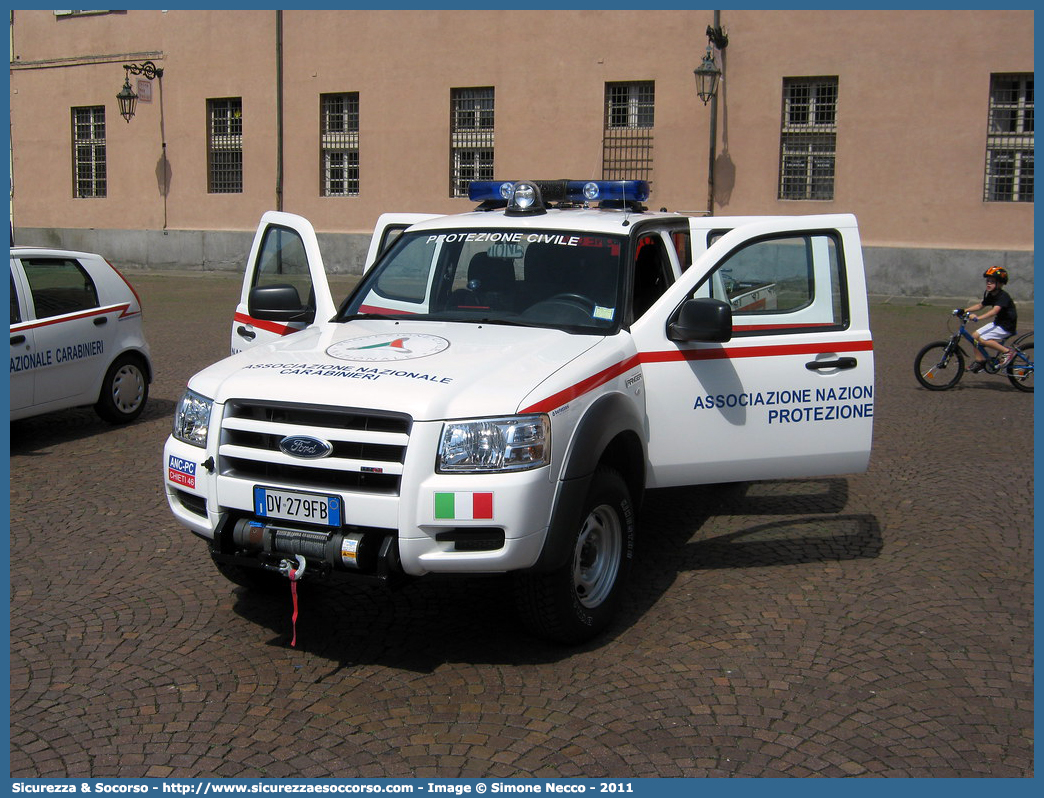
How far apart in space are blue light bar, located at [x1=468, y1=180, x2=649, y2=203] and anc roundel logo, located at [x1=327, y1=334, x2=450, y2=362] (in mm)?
1889

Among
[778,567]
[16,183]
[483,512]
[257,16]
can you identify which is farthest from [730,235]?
[16,183]

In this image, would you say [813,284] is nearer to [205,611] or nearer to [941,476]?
[941,476]

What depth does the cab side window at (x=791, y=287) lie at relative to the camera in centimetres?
595

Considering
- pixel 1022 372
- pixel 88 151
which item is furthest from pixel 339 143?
pixel 1022 372

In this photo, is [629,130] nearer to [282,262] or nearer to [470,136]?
[470,136]

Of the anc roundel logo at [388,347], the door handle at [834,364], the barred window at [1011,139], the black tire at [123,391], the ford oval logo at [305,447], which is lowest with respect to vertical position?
the black tire at [123,391]

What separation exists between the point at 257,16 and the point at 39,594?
2366cm

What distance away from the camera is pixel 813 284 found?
6.10 meters

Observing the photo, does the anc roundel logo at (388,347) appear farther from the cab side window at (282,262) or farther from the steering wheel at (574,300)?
the cab side window at (282,262)

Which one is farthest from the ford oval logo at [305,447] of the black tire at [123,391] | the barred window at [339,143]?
the barred window at [339,143]

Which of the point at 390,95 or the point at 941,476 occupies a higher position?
the point at 390,95

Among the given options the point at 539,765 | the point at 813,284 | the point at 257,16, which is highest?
the point at 257,16

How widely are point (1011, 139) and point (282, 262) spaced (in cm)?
1879

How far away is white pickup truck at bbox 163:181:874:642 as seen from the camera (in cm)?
435
